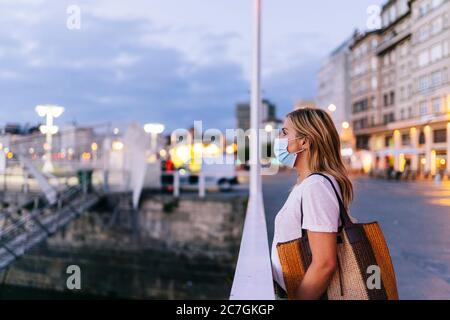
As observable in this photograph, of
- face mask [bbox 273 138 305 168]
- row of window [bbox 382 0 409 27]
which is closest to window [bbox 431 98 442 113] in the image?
row of window [bbox 382 0 409 27]

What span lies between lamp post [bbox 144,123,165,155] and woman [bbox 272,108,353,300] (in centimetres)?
1528

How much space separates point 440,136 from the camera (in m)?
4.03

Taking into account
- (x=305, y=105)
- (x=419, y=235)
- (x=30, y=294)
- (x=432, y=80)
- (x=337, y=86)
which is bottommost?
(x=30, y=294)

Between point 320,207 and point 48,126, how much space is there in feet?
51.9

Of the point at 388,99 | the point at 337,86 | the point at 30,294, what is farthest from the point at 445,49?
the point at 30,294

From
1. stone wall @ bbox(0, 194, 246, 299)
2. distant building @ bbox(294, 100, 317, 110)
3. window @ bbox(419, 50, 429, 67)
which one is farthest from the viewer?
stone wall @ bbox(0, 194, 246, 299)

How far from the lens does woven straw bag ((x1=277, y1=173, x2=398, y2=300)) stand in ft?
5.63

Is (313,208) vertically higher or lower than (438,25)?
lower

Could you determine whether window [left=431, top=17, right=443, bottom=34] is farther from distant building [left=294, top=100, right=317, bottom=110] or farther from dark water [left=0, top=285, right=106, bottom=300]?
dark water [left=0, top=285, right=106, bottom=300]

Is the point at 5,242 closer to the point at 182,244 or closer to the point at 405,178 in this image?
the point at 182,244

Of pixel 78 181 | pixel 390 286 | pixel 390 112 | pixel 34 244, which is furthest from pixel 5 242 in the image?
pixel 390 286

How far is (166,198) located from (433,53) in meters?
11.5

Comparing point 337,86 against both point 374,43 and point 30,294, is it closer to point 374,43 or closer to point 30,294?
point 374,43

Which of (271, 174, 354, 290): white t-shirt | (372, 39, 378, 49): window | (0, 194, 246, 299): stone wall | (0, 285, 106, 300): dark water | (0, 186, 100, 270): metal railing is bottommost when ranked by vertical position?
(0, 285, 106, 300): dark water
